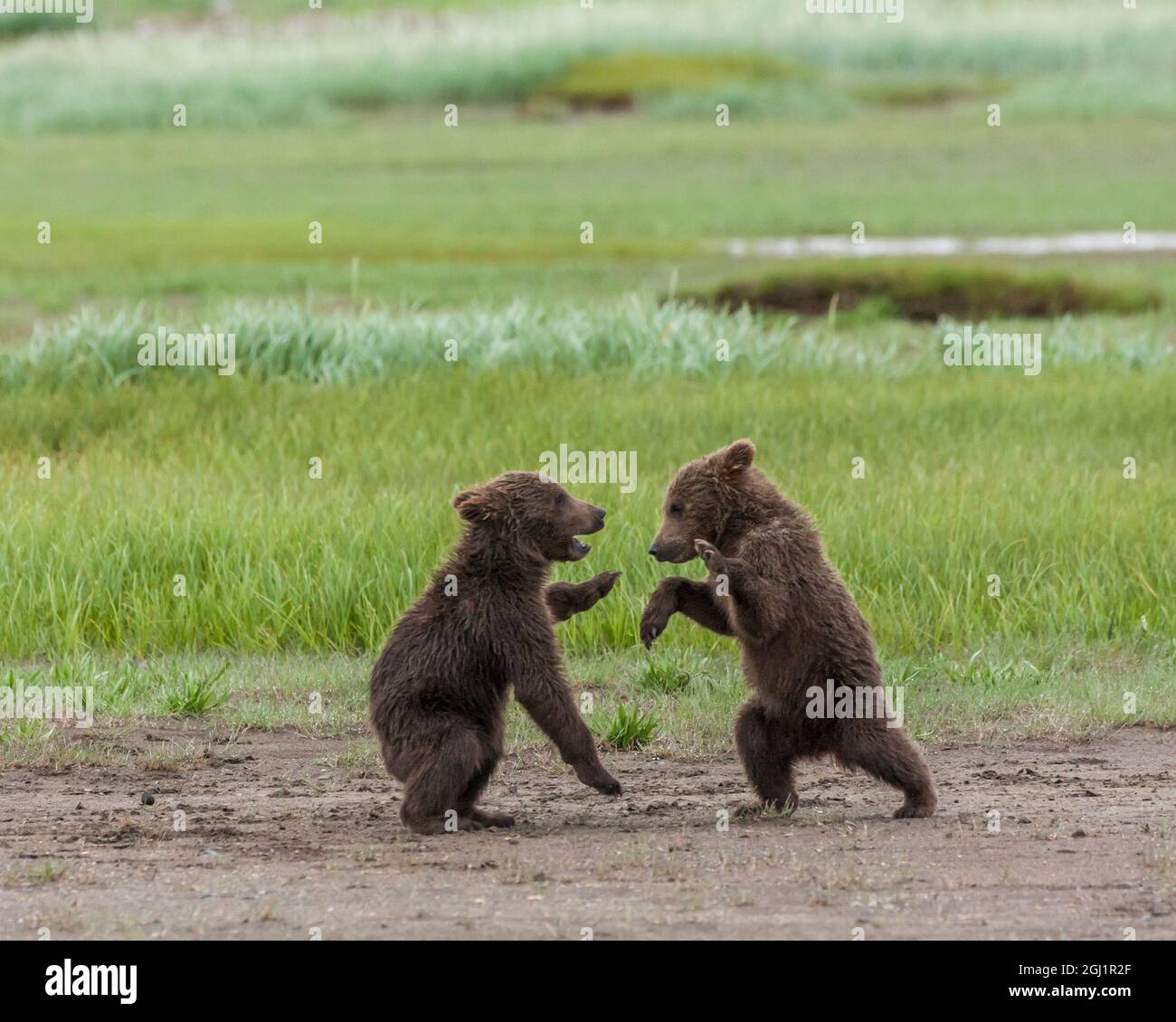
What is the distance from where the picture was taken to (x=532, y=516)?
736 centimetres

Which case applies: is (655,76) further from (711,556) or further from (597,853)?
(597,853)

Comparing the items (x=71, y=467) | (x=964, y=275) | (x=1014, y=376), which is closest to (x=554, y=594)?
(x=71, y=467)

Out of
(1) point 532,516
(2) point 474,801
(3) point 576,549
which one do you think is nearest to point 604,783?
(2) point 474,801

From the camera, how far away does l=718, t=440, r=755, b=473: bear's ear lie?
741 cm

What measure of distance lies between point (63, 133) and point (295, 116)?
5.26m

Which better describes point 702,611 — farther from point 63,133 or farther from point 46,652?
point 63,133

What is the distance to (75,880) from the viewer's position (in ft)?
20.2

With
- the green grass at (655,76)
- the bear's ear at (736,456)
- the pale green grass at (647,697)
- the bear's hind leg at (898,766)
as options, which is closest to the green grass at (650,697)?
the pale green grass at (647,697)

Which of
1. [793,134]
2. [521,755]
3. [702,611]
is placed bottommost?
[521,755]

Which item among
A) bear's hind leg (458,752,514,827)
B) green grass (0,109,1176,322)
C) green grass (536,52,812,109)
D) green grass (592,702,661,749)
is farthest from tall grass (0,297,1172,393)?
green grass (536,52,812,109)

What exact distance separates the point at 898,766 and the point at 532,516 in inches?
67.1

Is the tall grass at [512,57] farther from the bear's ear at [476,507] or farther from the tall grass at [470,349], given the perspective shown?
the bear's ear at [476,507]

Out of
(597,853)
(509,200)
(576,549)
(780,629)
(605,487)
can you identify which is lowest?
(597,853)

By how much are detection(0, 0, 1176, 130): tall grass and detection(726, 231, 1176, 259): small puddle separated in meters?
14.1
